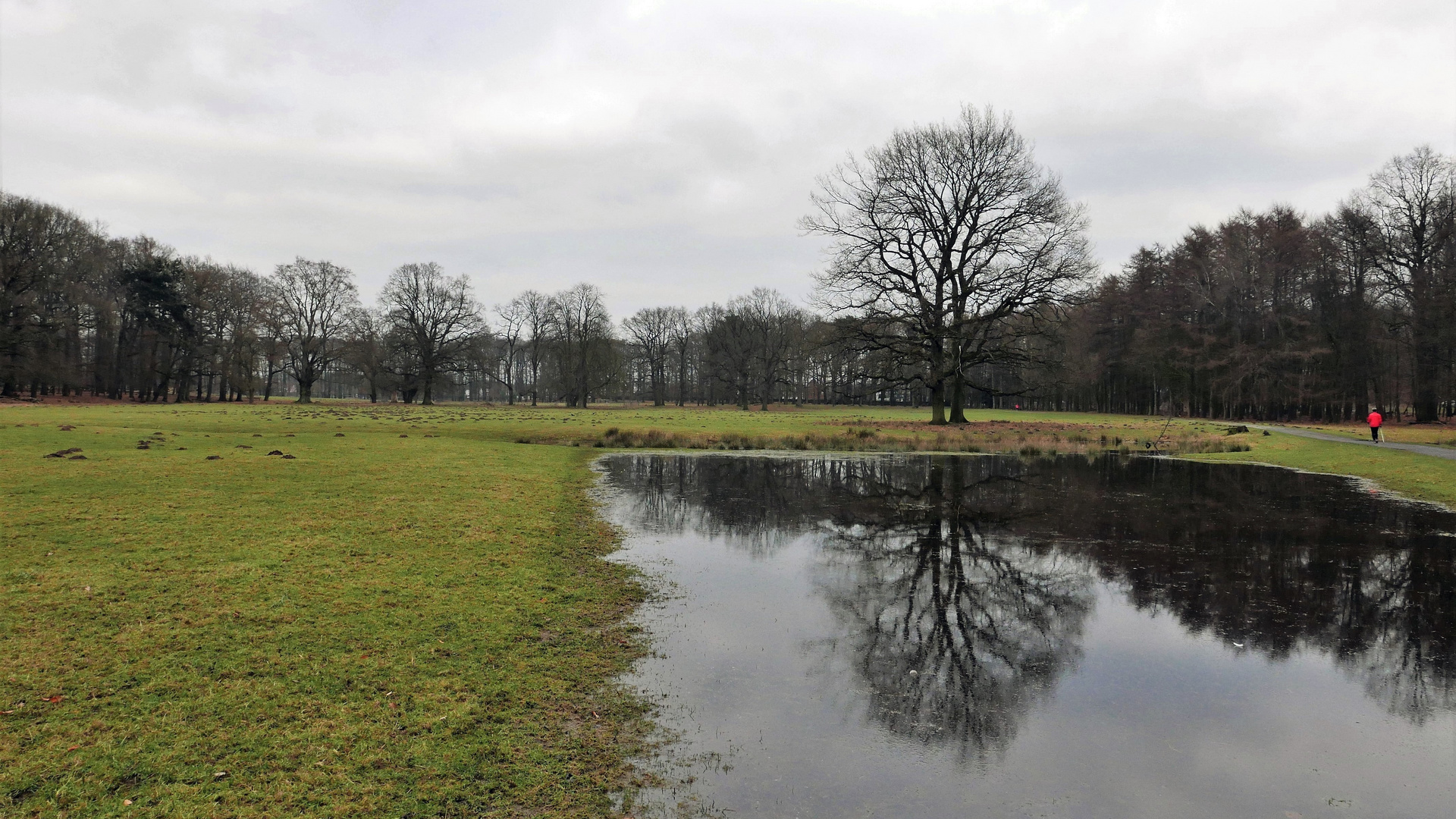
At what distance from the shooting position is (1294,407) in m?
59.5

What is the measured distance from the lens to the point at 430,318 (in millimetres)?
80062

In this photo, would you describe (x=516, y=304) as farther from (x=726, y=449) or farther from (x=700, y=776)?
(x=700, y=776)

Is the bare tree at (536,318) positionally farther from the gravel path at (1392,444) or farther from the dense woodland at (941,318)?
the gravel path at (1392,444)

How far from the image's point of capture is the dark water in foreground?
4375mm

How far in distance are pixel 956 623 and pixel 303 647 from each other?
622 cm

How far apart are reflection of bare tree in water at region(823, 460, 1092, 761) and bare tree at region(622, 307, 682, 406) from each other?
9870cm

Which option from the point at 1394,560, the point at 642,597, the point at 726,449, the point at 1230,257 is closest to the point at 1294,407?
the point at 1230,257

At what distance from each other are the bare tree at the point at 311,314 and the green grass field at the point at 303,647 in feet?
218

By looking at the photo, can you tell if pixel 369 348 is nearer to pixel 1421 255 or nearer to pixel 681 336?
pixel 681 336

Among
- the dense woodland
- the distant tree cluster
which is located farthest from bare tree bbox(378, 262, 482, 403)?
the distant tree cluster

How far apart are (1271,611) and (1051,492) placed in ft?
31.1

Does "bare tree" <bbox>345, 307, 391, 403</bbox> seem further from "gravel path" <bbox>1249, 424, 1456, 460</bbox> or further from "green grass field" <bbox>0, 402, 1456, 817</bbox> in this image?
"gravel path" <bbox>1249, 424, 1456, 460</bbox>

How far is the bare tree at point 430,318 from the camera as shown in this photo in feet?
257

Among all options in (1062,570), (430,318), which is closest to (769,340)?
(430,318)
